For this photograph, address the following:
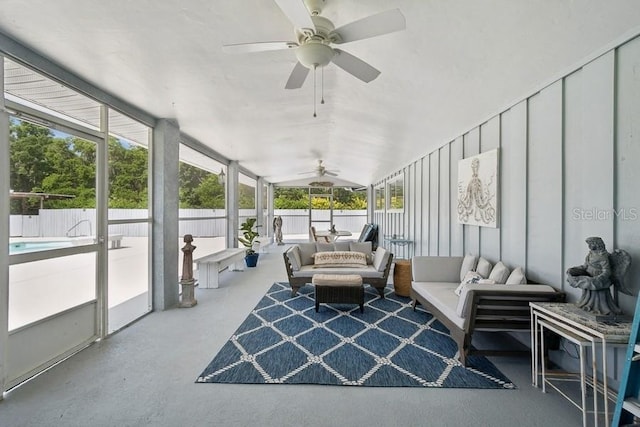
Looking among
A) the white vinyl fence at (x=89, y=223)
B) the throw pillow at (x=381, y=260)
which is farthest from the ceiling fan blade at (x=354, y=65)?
the throw pillow at (x=381, y=260)

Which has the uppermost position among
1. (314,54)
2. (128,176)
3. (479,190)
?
(314,54)

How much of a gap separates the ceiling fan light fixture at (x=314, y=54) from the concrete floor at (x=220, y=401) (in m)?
2.35

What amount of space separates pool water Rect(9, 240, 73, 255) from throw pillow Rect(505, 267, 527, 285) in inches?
160

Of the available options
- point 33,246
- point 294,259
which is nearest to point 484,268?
point 294,259

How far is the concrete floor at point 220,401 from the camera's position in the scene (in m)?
1.90

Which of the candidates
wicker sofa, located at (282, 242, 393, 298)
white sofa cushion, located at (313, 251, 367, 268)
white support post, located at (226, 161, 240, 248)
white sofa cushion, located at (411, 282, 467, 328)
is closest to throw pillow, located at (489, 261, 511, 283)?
white sofa cushion, located at (411, 282, 467, 328)

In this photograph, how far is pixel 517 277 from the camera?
107 inches

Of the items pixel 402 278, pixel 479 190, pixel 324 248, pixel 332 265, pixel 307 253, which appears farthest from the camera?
pixel 324 248

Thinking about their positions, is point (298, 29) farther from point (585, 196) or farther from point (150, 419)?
point (150, 419)

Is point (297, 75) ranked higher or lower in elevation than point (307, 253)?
higher

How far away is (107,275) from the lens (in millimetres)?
3160

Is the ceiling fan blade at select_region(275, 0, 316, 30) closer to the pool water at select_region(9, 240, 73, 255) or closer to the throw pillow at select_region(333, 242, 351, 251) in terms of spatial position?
the pool water at select_region(9, 240, 73, 255)

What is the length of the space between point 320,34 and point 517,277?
2.63 m

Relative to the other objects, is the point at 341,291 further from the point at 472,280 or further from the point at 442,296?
the point at 472,280
